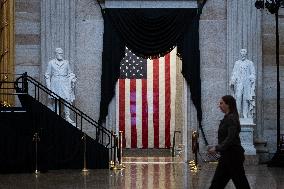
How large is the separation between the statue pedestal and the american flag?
810 cm

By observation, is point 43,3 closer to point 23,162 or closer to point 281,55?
point 23,162

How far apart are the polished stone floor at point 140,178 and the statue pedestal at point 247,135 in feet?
2.19

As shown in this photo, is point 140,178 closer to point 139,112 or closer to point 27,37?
point 27,37

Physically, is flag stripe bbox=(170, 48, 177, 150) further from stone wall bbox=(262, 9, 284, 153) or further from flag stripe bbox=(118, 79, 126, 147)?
stone wall bbox=(262, 9, 284, 153)

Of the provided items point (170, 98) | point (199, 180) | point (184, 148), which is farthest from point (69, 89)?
point (170, 98)

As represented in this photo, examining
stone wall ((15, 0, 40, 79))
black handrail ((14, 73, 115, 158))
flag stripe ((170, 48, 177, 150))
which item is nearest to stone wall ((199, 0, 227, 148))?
black handrail ((14, 73, 115, 158))

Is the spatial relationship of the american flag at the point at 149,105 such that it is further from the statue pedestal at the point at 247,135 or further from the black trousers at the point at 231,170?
the black trousers at the point at 231,170

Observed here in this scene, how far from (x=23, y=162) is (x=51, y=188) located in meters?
3.67

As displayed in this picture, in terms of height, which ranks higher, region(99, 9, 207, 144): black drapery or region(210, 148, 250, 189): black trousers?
region(99, 9, 207, 144): black drapery

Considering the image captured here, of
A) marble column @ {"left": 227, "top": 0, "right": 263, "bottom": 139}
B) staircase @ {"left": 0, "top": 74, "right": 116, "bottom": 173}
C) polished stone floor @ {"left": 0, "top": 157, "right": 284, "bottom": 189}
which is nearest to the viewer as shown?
polished stone floor @ {"left": 0, "top": 157, "right": 284, "bottom": 189}

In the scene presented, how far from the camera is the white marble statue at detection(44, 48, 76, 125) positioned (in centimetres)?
1847

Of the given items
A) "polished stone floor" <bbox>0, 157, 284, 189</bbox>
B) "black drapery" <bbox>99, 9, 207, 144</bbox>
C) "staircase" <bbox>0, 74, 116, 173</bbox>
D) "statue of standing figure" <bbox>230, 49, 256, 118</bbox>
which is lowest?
"polished stone floor" <bbox>0, 157, 284, 189</bbox>

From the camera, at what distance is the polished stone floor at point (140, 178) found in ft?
43.3

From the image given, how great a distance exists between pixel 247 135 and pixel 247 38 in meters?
2.80
